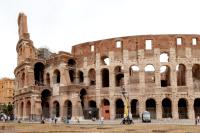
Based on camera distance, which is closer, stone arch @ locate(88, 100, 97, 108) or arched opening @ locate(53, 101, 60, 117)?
stone arch @ locate(88, 100, 97, 108)

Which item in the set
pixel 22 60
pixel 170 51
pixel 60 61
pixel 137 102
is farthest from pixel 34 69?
pixel 170 51

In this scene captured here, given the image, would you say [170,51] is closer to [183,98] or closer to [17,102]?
[183,98]

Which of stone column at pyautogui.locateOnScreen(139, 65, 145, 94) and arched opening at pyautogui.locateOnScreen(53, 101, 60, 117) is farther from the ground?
stone column at pyautogui.locateOnScreen(139, 65, 145, 94)

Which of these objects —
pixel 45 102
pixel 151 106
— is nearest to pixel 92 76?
pixel 45 102

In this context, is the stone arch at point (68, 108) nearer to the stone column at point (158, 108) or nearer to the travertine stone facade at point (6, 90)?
the stone column at point (158, 108)

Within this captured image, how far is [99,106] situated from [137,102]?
17.9ft

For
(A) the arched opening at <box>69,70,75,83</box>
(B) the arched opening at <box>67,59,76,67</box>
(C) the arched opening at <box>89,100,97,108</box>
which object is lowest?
(C) the arched opening at <box>89,100,97,108</box>

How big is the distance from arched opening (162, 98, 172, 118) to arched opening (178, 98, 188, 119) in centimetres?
136

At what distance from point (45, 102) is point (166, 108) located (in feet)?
62.3

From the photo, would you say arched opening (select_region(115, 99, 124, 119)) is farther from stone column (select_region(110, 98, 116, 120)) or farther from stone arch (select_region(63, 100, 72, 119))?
stone arch (select_region(63, 100, 72, 119))

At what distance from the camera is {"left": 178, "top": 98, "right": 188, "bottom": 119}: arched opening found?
54.2m

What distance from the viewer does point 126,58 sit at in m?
56.2

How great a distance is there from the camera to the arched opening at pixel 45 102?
6106 cm

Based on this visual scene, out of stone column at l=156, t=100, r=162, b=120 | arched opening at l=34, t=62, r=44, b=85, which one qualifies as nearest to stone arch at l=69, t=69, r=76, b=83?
arched opening at l=34, t=62, r=44, b=85
